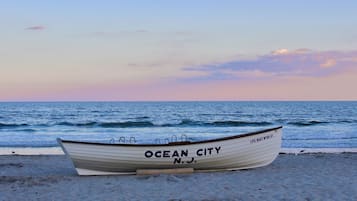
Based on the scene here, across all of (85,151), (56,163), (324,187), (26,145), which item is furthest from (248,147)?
(26,145)

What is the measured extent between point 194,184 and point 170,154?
1.42 metres

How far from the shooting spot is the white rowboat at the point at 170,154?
1134 centimetres

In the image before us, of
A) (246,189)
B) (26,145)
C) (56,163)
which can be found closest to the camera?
(246,189)

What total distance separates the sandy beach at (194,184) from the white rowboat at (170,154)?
0.29m

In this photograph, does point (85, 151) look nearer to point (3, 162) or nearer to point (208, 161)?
→ point (208, 161)

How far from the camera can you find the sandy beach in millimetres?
9062

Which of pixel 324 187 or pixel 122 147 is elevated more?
pixel 122 147

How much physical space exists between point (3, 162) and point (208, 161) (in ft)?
21.9

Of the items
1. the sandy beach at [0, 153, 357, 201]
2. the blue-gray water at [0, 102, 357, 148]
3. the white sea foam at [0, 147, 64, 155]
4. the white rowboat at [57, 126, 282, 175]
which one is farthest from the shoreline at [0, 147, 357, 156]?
the white rowboat at [57, 126, 282, 175]

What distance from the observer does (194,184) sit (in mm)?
10250

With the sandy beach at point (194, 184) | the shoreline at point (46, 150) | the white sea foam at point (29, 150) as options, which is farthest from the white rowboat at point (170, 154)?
the white sea foam at point (29, 150)

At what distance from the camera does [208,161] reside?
38.8 ft

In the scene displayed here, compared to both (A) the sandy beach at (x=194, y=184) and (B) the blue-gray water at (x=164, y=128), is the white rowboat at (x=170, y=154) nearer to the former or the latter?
(A) the sandy beach at (x=194, y=184)

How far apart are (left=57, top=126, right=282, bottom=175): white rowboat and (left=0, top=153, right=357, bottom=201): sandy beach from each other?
0.94ft
